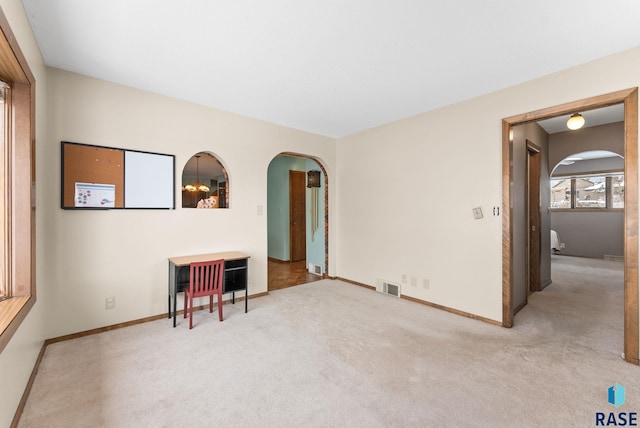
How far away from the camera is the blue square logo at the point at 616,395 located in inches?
68.6

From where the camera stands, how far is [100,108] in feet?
9.07

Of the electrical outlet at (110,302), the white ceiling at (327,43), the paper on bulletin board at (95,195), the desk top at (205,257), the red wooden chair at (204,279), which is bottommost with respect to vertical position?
the electrical outlet at (110,302)

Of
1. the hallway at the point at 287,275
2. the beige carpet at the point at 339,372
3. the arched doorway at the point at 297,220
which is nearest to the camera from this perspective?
the beige carpet at the point at 339,372

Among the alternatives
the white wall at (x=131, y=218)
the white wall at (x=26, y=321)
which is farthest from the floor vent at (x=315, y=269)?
the white wall at (x=26, y=321)

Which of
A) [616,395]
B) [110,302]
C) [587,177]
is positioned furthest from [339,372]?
[587,177]

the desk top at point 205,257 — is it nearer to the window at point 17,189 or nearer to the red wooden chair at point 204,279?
the red wooden chair at point 204,279

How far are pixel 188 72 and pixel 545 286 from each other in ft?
18.7

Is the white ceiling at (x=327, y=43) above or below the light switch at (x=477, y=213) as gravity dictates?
above

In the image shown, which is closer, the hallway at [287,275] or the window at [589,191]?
the hallway at [287,275]

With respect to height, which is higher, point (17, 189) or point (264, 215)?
point (17, 189)

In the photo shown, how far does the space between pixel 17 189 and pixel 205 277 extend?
5.16 ft

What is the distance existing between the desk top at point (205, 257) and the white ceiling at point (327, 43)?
1.86 meters

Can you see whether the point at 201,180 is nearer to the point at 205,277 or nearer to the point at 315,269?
the point at 315,269

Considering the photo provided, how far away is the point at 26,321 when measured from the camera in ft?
6.00
